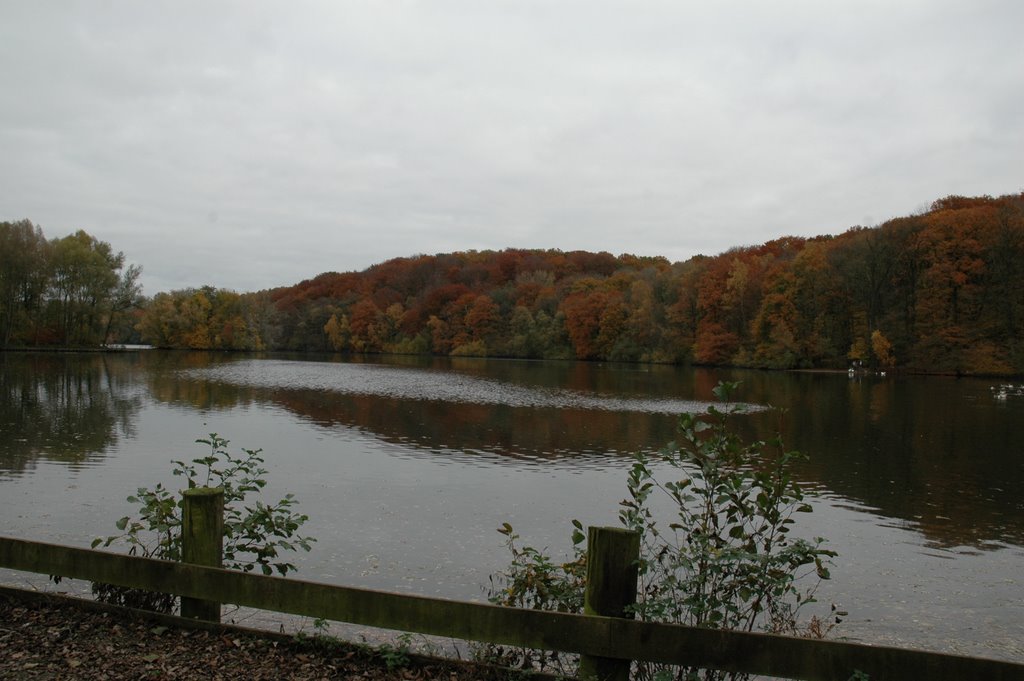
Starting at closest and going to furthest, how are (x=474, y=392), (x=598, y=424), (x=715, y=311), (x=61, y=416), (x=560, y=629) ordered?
(x=560, y=629)
(x=61, y=416)
(x=598, y=424)
(x=474, y=392)
(x=715, y=311)

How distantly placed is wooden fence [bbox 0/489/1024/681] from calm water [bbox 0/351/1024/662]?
A: 13.8 ft

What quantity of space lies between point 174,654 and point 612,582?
9.65 ft

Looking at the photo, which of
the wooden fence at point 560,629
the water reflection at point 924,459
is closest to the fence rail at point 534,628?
the wooden fence at point 560,629

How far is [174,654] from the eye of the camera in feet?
15.1

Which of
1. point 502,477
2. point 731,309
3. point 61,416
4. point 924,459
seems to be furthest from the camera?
point 731,309

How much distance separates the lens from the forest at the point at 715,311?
67.3 m

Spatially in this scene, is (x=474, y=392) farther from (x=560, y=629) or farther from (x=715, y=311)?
(x=715, y=311)

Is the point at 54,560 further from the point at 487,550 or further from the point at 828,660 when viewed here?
the point at 487,550

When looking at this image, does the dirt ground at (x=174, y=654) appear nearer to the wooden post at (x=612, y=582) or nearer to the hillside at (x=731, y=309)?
the wooden post at (x=612, y=582)

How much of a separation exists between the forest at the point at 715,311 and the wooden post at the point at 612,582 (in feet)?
238

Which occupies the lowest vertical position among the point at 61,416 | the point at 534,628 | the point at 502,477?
the point at 502,477

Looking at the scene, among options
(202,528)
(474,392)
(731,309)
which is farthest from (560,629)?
(731,309)

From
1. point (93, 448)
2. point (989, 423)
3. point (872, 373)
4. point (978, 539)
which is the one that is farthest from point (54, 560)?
point (872, 373)

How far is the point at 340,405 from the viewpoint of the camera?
31.9 meters
